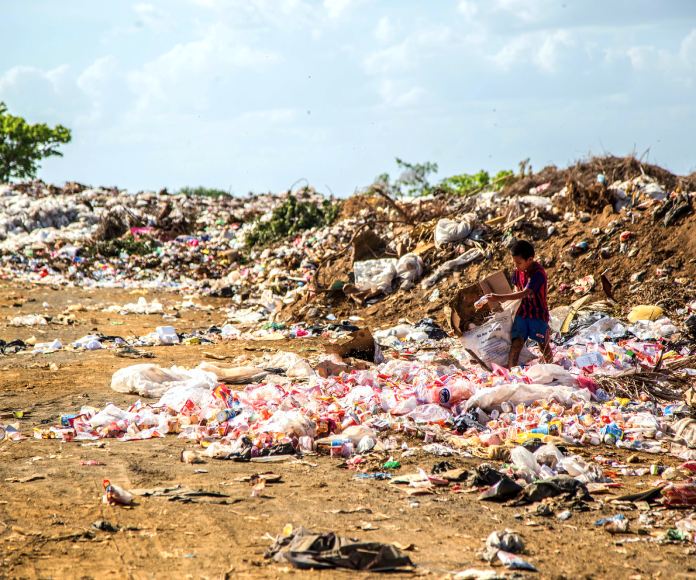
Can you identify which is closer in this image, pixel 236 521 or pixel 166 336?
pixel 236 521

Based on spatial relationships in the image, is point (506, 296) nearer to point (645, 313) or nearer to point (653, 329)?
point (653, 329)

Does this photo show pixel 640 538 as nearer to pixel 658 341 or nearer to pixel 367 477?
pixel 367 477

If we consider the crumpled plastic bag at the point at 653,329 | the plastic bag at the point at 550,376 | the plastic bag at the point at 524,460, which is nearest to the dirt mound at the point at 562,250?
the crumpled plastic bag at the point at 653,329

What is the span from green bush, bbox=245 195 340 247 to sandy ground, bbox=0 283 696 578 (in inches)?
439

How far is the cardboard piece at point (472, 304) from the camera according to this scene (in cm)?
644

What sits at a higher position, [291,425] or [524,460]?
[291,425]

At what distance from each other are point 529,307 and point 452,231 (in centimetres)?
529

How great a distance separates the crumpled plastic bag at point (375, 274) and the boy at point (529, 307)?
5.01 meters

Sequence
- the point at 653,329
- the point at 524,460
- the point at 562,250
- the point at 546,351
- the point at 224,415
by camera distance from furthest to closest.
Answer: the point at 562,250, the point at 653,329, the point at 546,351, the point at 224,415, the point at 524,460

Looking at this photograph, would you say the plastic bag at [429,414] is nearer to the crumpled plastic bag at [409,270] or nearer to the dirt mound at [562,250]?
the dirt mound at [562,250]

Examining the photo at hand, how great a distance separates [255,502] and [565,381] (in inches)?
111

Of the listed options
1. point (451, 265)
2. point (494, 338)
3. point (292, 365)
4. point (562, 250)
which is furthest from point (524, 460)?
point (451, 265)

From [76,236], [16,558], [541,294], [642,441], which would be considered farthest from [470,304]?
[76,236]

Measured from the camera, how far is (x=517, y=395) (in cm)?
559
